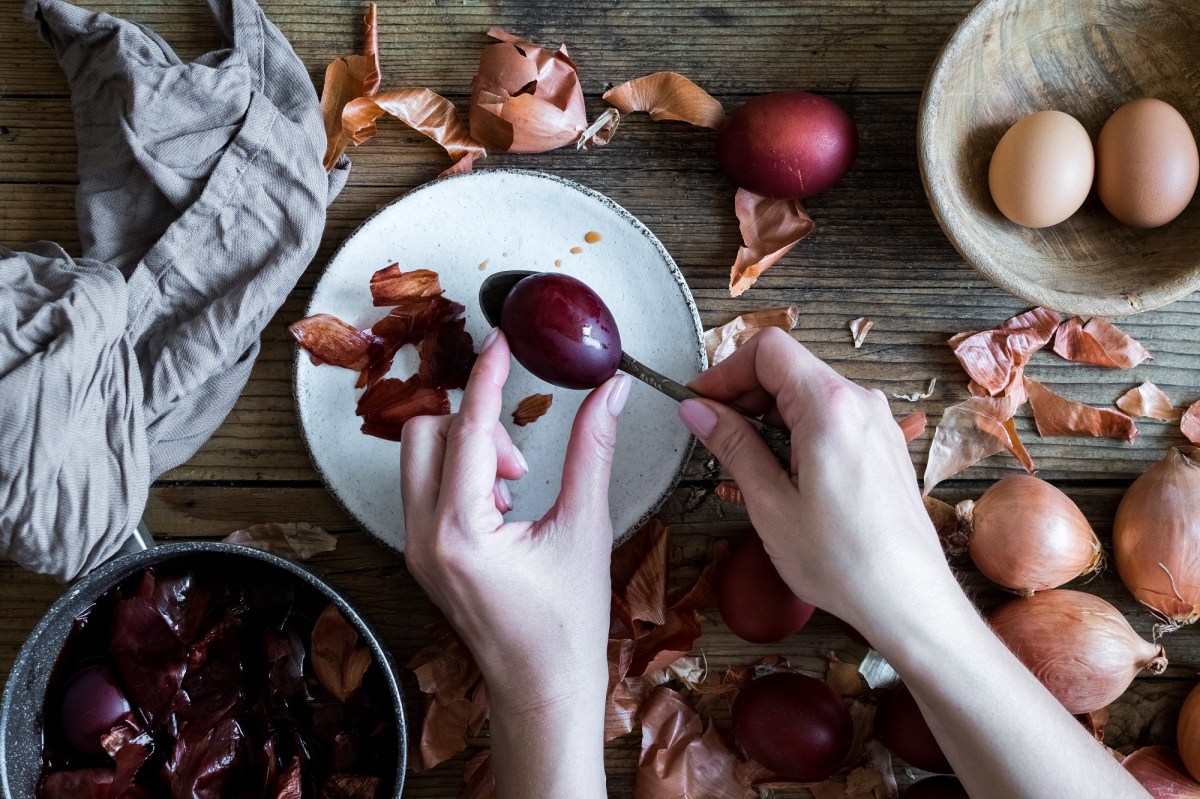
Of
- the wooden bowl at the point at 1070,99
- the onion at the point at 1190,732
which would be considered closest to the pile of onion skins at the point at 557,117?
the wooden bowl at the point at 1070,99

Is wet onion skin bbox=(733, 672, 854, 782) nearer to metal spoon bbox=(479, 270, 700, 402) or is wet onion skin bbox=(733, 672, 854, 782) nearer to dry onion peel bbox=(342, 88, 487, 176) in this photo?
metal spoon bbox=(479, 270, 700, 402)

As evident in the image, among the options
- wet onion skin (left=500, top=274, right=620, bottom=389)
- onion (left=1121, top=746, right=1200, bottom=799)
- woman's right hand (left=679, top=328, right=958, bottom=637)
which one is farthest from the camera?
onion (left=1121, top=746, right=1200, bottom=799)

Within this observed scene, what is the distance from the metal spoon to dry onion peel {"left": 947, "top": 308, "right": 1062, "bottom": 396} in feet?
1.19

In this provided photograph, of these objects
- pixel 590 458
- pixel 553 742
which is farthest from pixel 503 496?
pixel 553 742

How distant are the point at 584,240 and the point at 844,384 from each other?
1.18 ft

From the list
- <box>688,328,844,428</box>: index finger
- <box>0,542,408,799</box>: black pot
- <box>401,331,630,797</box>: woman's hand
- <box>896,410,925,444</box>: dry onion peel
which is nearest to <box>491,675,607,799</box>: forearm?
<box>401,331,630,797</box>: woman's hand

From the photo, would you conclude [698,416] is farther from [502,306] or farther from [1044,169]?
[1044,169]

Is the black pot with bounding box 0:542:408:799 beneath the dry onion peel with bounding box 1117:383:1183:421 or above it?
beneath

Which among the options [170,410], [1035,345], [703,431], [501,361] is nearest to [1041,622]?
[1035,345]

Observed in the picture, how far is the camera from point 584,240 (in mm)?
987

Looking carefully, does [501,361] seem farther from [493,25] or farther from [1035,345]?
[1035,345]

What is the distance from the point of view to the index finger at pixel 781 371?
0.77 meters

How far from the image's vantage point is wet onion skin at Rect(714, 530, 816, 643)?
0.92 m

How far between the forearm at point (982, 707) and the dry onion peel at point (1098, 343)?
1.32ft
